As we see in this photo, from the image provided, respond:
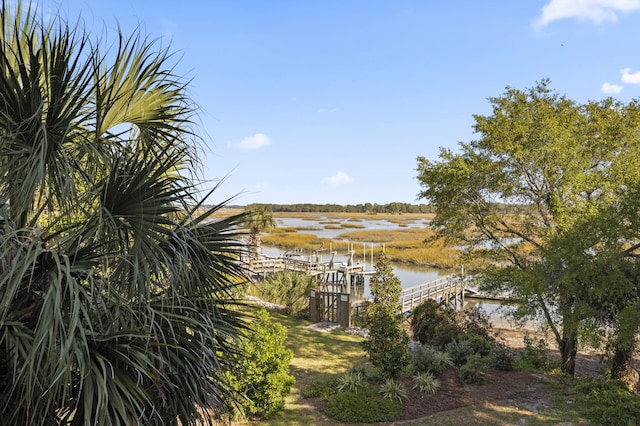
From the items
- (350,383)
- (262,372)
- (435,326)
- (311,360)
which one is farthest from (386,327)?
(435,326)

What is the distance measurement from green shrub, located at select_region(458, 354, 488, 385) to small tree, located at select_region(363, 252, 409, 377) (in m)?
1.55

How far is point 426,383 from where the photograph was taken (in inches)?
306

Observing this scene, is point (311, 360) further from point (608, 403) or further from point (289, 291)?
point (289, 291)

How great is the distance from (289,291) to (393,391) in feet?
35.2

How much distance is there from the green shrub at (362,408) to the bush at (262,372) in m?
0.96

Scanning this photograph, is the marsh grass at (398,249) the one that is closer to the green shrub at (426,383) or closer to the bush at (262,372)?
the green shrub at (426,383)

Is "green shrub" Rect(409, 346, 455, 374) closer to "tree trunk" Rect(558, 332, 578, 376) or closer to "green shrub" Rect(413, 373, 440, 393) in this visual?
"green shrub" Rect(413, 373, 440, 393)

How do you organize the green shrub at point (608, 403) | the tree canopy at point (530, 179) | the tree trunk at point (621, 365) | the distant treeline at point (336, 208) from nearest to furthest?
the green shrub at point (608, 403) < the tree trunk at point (621, 365) < the tree canopy at point (530, 179) < the distant treeline at point (336, 208)

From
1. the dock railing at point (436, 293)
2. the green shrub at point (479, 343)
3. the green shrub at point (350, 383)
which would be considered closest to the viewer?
the green shrub at point (350, 383)

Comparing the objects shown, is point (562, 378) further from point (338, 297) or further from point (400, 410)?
point (338, 297)

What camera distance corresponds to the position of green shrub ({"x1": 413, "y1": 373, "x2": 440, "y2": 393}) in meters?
7.67

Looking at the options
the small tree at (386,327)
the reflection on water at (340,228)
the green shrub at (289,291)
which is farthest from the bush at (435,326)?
the reflection on water at (340,228)

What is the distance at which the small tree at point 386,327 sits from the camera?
7.66m

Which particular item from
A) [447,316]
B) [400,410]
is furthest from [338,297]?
[400,410]
